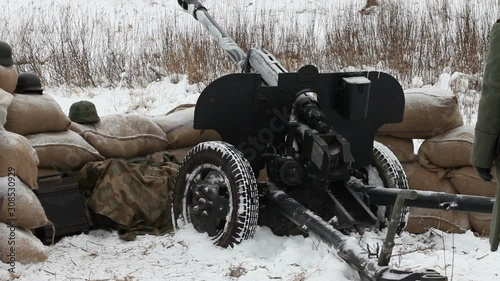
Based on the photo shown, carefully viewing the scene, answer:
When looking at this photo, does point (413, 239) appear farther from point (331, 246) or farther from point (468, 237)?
point (331, 246)

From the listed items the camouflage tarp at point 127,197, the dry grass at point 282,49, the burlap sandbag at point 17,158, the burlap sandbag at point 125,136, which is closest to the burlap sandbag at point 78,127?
the burlap sandbag at point 125,136

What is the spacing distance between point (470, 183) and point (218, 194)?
2010mm

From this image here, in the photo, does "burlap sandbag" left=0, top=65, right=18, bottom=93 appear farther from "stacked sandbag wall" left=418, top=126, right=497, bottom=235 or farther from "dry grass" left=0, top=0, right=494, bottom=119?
"dry grass" left=0, top=0, right=494, bottom=119

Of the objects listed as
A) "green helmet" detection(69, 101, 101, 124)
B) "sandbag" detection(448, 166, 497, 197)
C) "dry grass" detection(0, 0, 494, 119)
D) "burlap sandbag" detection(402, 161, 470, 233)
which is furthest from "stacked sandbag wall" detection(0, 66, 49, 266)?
"dry grass" detection(0, 0, 494, 119)

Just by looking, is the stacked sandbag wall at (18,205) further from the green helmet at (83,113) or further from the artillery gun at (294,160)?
the green helmet at (83,113)

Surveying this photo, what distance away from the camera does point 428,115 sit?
17.8 feet

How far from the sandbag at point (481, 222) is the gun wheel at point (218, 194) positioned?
1.89 meters

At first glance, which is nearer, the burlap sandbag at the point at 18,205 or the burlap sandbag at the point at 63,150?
the burlap sandbag at the point at 18,205

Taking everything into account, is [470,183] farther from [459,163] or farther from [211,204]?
[211,204]

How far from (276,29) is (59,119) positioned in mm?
7288

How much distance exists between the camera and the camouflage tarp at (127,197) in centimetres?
490

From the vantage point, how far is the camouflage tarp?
490cm

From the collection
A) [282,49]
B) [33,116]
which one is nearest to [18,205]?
[33,116]

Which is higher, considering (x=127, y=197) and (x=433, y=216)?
(x=127, y=197)
